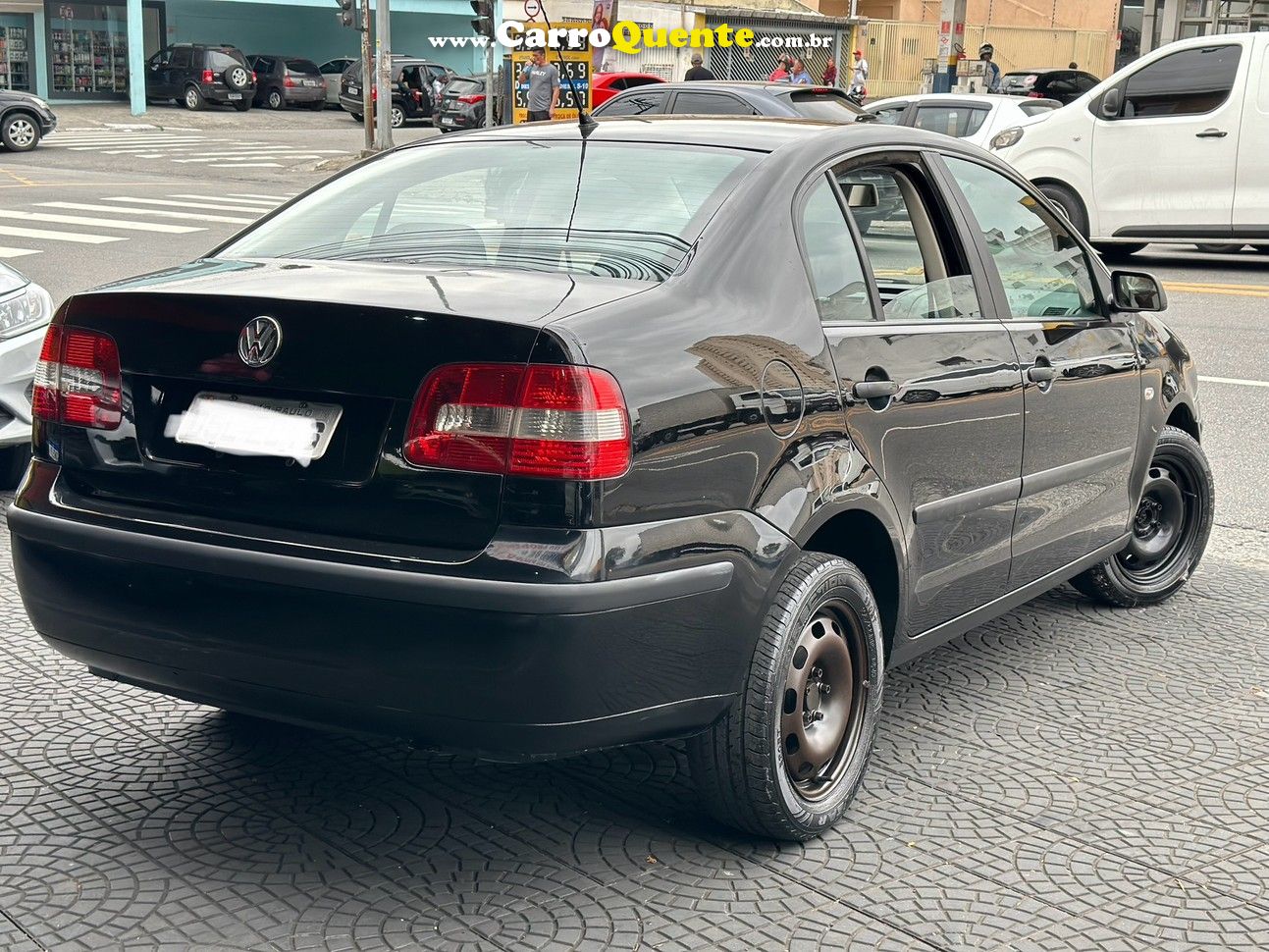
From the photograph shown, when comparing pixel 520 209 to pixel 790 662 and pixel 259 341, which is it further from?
pixel 790 662

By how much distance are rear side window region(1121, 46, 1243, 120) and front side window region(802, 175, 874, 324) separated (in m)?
12.4

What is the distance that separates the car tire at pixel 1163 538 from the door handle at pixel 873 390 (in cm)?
201

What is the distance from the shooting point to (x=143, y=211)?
66.0 feet

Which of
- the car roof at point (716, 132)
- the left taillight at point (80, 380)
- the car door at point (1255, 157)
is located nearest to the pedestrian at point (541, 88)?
the car door at point (1255, 157)

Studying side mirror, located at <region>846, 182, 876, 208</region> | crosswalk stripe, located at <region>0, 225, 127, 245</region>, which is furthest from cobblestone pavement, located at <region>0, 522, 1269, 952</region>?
crosswalk stripe, located at <region>0, 225, 127, 245</region>

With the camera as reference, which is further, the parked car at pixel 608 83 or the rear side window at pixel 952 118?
the parked car at pixel 608 83

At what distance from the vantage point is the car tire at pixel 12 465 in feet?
22.0

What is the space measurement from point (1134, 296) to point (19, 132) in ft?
93.0

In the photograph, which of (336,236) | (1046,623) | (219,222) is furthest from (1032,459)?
(219,222)

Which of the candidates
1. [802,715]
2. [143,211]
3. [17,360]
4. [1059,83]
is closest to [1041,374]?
[802,715]

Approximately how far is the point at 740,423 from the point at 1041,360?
1.48 m

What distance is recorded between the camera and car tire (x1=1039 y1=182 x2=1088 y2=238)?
15.8 metres

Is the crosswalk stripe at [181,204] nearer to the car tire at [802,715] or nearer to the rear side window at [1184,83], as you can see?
the rear side window at [1184,83]

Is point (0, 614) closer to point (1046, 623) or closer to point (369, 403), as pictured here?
point (369, 403)
